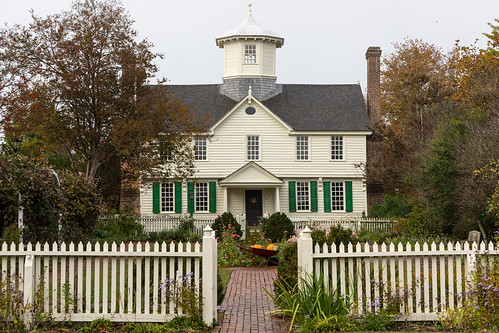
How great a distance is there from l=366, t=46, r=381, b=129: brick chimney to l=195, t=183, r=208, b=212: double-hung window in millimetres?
9556

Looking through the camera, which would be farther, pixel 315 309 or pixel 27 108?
pixel 27 108

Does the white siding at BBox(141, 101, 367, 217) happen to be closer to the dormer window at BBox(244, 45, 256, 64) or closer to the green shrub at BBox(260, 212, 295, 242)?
the dormer window at BBox(244, 45, 256, 64)

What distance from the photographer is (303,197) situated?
3073 centimetres

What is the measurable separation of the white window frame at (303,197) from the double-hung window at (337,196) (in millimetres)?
1247

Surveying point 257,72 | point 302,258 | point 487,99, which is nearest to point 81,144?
point 257,72

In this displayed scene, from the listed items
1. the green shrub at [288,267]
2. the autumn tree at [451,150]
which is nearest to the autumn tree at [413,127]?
the autumn tree at [451,150]

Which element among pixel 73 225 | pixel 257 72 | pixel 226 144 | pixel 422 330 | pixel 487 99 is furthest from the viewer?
pixel 257 72

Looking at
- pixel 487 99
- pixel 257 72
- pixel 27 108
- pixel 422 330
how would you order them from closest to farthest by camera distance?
pixel 422 330 → pixel 487 99 → pixel 27 108 → pixel 257 72

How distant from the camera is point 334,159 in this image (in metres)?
30.7

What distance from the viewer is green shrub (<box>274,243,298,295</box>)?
8945 millimetres

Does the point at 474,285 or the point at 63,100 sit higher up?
the point at 63,100

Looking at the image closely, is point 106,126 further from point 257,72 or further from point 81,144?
point 257,72

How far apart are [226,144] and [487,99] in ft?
44.5

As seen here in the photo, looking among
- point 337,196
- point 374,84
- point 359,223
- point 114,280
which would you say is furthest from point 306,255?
point 374,84
